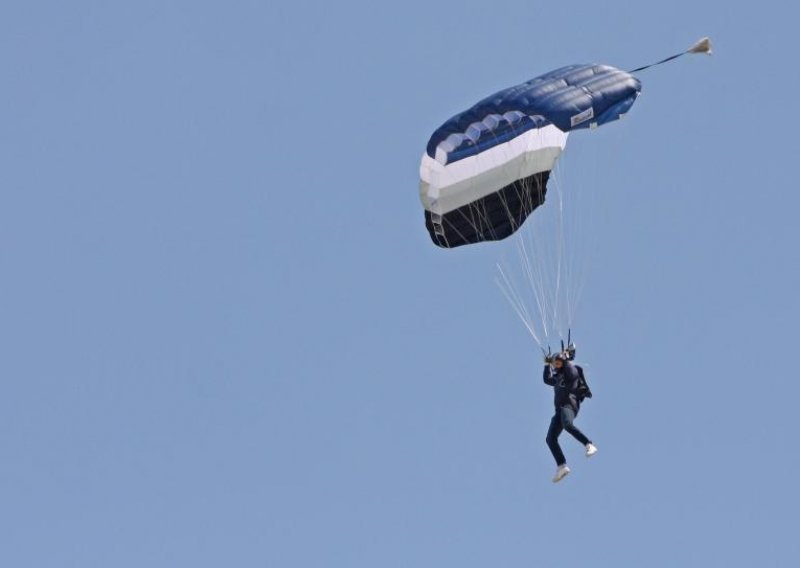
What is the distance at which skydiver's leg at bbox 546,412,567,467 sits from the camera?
1019 inches

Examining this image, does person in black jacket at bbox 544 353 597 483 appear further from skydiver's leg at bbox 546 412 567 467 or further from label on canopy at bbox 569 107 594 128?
label on canopy at bbox 569 107 594 128

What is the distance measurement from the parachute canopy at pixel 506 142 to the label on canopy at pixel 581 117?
0.01 m

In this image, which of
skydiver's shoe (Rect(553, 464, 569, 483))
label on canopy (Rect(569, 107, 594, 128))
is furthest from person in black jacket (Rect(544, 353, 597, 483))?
label on canopy (Rect(569, 107, 594, 128))

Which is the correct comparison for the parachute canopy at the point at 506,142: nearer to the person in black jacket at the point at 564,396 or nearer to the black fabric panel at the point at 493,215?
the black fabric panel at the point at 493,215

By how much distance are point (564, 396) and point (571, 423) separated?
0.39 m

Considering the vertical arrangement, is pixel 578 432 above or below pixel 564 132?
below

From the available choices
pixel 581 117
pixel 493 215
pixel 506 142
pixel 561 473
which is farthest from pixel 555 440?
pixel 581 117

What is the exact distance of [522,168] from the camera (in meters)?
26.3

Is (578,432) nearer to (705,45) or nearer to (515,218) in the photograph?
(515,218)

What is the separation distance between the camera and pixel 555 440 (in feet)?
85.4

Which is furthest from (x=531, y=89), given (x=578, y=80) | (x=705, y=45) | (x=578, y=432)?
(x=578, y=432)

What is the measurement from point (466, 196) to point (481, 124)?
101 centimetres

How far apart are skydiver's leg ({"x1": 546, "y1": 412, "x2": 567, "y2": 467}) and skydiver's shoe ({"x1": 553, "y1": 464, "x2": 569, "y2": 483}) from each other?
59 mm

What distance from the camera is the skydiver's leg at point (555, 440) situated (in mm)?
25891
